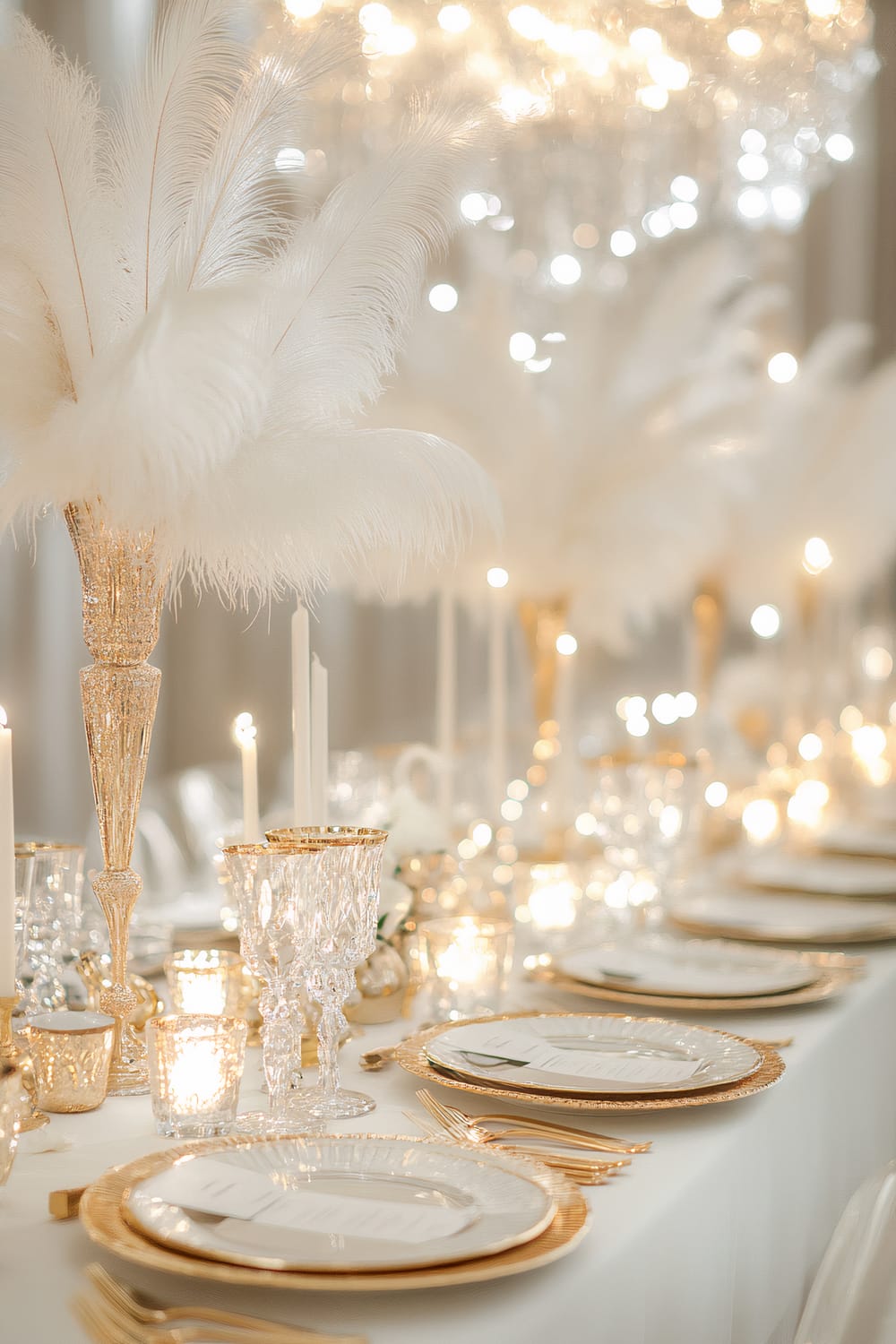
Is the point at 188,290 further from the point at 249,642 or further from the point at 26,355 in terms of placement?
the point at 249,642

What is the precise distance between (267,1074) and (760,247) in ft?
20.6

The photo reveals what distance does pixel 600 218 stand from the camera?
15.3 ft

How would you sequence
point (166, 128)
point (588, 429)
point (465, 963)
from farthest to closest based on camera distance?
1. point (588, 429)
2. point (465, 963)
3. point (166, 128)

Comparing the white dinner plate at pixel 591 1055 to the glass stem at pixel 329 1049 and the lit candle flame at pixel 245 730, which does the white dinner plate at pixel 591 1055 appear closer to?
the glass stem at pixel 329 1049

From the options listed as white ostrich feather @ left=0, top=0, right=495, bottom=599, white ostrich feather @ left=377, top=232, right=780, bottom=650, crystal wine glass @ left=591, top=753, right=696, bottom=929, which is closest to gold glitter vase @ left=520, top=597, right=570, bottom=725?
white ostrich feather @ left=377, top=232, right=780, bottom=650

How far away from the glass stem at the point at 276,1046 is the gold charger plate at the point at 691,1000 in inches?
23.6

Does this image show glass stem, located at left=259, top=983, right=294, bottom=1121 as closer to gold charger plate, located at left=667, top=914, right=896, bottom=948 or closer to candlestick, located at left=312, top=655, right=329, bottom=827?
candlestick, located at left=312, top=655, right=329, bottom=827

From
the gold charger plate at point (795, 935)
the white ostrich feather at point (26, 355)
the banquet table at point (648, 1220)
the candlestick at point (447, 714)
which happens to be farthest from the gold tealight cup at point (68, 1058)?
the gold charger plate at point (795, 935)

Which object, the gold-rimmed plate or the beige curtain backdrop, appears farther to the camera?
the beige curtain backdrop

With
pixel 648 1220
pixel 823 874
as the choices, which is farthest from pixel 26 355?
pixel 823 874

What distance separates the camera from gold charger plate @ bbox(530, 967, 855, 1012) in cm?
177

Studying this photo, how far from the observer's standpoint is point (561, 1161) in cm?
122

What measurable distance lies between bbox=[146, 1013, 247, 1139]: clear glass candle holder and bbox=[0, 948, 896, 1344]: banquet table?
0.03m

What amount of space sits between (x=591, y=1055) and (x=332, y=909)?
1.17 feet
